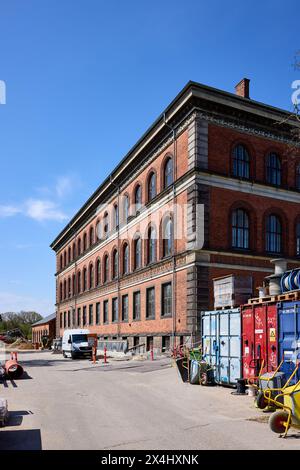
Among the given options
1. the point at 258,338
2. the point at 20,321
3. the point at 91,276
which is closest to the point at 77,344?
the point at 91,276

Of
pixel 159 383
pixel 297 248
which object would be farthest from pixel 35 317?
pixel 159 383

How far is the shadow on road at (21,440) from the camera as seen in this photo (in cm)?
905

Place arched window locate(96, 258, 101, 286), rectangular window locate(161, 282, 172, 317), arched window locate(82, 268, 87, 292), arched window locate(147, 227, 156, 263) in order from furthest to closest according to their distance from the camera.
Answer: arched window locate(82, 268, 87, 292) → arched window locate(96, 258, 101, 286) → arched window locate(147, 227, 156, 263) → rectangular window locate(161, 282, 172, 317)

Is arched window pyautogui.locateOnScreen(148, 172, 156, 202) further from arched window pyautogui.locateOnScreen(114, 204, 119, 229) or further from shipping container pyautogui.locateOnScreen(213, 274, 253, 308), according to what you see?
shipping container pyautogui.locateOnScreen(213, 274, 253, 308)

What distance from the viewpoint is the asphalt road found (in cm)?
919

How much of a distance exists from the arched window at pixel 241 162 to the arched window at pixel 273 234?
10.9 ft

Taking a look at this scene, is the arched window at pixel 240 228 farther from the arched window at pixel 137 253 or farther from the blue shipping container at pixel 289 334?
the blue shipping container at pixel 289 334

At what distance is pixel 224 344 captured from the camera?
60.5 feet

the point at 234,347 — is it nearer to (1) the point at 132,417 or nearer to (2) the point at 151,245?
(1) the point at 132,417

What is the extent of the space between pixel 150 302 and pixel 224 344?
17173 millimetres

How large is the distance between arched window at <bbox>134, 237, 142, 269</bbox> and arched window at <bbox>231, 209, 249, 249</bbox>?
32.2ft

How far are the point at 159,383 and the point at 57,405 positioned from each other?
246 inches

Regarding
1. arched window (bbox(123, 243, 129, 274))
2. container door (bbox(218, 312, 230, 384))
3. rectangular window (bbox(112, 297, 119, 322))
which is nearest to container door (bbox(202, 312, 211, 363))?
container door (bbox(218, 312, 230, 384))
